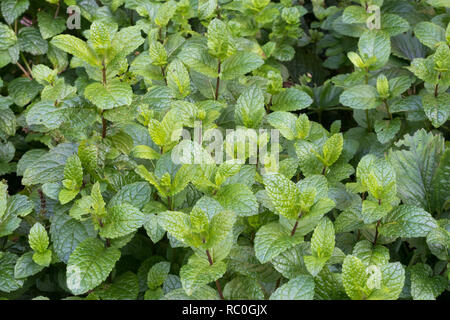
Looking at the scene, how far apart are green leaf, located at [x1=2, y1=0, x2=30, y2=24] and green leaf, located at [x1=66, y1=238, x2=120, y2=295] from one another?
46.4 inches

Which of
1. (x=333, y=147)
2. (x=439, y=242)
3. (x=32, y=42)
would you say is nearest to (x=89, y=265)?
(x=333, y=147)

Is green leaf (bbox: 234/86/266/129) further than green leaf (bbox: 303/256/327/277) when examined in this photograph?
Yes

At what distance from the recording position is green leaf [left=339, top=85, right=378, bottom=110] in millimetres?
1683

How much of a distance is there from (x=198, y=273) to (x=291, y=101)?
31.3 inches

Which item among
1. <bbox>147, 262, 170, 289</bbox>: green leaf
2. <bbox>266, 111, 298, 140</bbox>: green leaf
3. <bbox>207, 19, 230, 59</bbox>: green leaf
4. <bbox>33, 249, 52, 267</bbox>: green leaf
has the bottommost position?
<bbox>147, 262, 170, 289</bbox>: green leaf

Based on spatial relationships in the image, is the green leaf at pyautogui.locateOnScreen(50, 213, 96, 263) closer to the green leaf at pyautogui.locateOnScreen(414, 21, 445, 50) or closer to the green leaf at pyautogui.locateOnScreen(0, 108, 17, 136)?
the green leaf at pyautogui.locateOnScreen(0, 108, 17, 136)

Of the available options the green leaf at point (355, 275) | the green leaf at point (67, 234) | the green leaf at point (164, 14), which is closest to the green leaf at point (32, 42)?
the green leaf at point (164, 14)

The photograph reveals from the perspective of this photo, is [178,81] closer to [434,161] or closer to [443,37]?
[434,161]

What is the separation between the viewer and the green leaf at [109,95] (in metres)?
1.29

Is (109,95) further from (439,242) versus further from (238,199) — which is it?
(439,242)

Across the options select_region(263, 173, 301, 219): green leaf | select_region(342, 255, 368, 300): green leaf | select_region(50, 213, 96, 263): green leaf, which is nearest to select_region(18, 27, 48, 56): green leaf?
select_region(50, 213, 96, 263): green leaf

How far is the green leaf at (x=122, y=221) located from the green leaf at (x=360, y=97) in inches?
32.4
